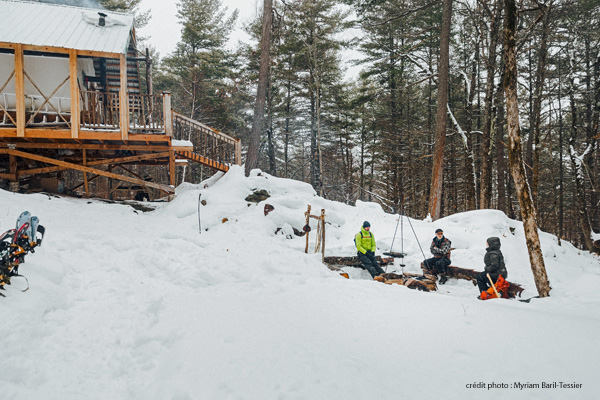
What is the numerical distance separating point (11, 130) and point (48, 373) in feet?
31.0

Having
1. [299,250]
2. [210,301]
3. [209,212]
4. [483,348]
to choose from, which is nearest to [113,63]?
[209,212]

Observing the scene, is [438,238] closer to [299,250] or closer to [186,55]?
[299,250]

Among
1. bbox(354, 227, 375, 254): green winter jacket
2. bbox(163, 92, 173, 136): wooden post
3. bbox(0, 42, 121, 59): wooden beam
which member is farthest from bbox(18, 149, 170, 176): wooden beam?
bbox(354, 227, 375, 254): green winter jacket

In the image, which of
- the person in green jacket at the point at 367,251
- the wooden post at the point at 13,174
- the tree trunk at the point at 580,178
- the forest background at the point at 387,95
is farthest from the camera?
the forest background at the point at 387,95

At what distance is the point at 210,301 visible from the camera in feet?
14.0

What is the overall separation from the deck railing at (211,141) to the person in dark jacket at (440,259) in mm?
8415

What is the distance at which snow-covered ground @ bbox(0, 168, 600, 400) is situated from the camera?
8.07ft

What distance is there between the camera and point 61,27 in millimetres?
9750

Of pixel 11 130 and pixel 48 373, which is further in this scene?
pixel 11 130

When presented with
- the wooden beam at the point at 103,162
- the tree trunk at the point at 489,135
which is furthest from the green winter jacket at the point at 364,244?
the wooden beam at the point at 103,162

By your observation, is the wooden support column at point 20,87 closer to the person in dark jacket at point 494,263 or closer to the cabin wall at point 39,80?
the cabin wall at point 39,80

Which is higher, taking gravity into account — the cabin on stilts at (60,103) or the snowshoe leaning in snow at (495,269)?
the cabin on stilts at (60,103)

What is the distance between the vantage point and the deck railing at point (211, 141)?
38.4ft

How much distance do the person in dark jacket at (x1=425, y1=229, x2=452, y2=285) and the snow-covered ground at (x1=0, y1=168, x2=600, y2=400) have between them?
48.7 inches
